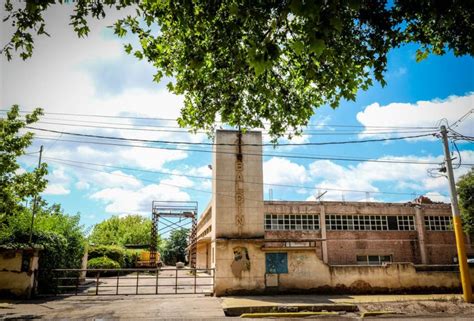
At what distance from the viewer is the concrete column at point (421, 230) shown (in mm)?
29406

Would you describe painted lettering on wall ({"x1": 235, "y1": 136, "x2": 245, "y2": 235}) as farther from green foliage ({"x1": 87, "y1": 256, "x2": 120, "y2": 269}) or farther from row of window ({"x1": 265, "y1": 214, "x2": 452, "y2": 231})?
green foliage ({"x1": 87, "y1": 256, "x2": 120, "y2": 269})

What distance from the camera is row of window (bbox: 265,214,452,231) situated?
95.1ft

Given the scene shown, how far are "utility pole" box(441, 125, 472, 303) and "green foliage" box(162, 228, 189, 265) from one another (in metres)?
47.1

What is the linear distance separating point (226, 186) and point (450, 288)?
11507 millimetres

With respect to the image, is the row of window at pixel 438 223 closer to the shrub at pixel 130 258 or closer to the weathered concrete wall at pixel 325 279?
the weathered concrete wall at pixel 325 279

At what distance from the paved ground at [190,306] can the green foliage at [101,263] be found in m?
13.6

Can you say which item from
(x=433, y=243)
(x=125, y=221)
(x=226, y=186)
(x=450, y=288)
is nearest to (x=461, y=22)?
(x=226, y=186)

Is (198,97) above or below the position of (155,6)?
below

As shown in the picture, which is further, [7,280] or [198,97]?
[7,280]

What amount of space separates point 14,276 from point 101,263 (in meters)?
14.1

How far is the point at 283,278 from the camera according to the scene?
14.8 m

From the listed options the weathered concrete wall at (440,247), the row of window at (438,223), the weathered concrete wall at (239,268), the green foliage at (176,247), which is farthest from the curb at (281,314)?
the green foliage at (176,247)

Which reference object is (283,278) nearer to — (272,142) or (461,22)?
(272,142)

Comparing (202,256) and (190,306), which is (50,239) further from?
(202,256)
